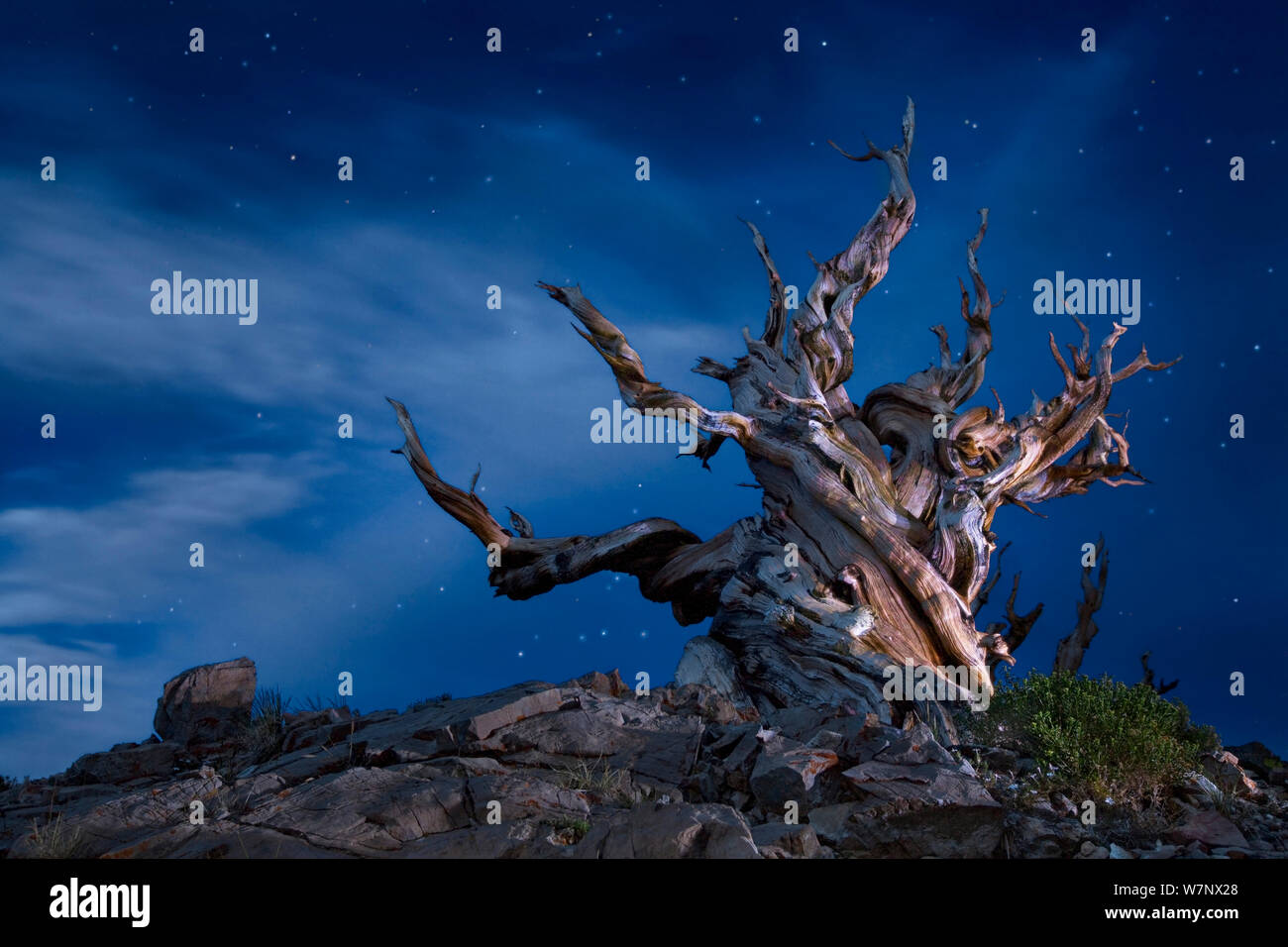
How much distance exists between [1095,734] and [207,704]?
12604 millimetres

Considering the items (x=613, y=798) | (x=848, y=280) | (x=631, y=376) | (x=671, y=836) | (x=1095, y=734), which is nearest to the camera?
(x=671, y=836)

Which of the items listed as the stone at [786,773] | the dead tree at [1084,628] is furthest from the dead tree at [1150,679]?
the stone at [786,773]

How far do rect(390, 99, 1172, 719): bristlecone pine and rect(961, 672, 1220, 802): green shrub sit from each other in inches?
60.5

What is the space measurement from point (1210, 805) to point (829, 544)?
263 inches

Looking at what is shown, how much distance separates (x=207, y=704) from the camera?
14359mm

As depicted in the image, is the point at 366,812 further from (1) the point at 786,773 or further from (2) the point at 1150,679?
(2) the point at 1150,679

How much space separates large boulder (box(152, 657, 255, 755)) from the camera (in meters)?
14.0

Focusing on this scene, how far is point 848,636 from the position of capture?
13.8 meters

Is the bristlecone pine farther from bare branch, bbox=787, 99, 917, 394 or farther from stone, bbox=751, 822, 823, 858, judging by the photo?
stone, bbox=751, 822, 823, 858

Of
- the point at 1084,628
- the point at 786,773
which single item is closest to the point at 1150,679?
the point at 1084,628

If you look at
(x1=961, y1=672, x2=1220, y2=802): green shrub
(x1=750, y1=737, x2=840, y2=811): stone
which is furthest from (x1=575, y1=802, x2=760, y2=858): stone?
(x1=961, y1=672, x2=1220, y2=802): green shrub
